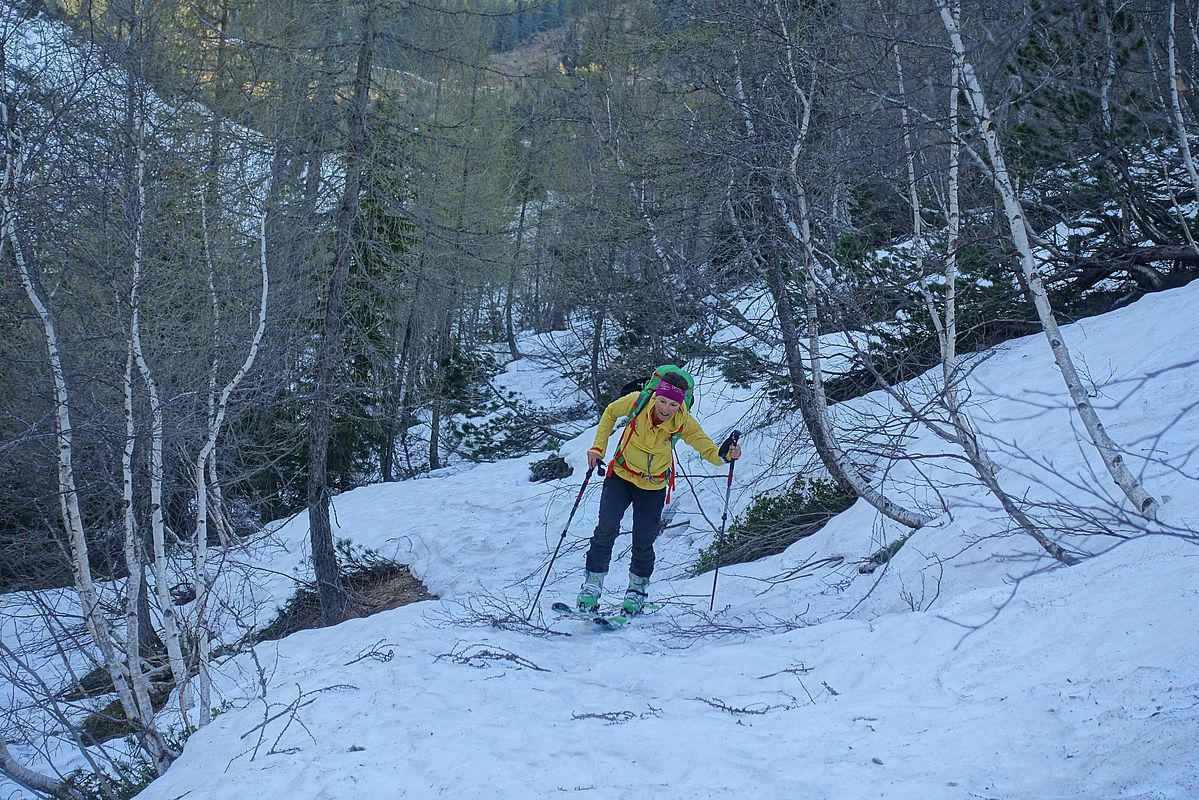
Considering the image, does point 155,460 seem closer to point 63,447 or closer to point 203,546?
point 63,447

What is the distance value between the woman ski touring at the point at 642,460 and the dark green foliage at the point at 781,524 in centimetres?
254

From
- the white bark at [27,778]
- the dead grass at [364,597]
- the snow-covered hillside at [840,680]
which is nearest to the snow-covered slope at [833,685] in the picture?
the snow-covered hillside at [840,680]

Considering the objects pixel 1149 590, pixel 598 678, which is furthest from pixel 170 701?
pixel 1149 590

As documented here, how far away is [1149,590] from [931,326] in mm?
7088

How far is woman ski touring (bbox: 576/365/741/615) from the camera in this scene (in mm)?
6777

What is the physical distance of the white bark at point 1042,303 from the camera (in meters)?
4.61

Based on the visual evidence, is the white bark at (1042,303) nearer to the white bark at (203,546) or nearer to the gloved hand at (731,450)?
the gloved hand at (731,450)

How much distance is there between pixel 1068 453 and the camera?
6.78 m

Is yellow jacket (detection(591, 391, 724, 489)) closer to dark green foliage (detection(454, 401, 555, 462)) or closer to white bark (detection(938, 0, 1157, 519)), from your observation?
white bark (detection(938, 0, 1157, 519))

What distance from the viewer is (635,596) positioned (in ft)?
23.6

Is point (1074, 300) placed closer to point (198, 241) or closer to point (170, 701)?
point (198, 241)

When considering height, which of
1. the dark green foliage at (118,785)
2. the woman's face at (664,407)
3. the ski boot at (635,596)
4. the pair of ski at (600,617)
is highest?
the woman's face at (664,407)

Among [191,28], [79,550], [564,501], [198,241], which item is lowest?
[564,501]

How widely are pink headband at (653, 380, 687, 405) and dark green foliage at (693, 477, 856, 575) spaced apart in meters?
3.27
